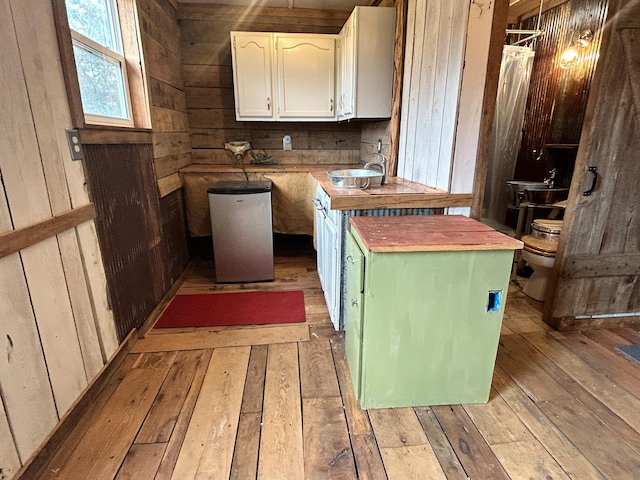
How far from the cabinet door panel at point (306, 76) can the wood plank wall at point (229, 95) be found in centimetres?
33

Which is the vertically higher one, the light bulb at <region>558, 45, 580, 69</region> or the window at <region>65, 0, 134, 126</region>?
the light bulb at <region>558, 45, 580, 69</region>

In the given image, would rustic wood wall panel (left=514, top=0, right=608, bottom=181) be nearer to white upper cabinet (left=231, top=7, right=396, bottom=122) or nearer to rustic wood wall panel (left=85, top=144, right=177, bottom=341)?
white upper cabinet (left=231, top=7, right=396, bottom=122)

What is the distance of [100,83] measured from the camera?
195 centimetres

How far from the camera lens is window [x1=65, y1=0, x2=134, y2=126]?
67.9 inches

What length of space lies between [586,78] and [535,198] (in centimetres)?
119


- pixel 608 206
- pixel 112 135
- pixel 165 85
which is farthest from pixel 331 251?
pixel 165 85

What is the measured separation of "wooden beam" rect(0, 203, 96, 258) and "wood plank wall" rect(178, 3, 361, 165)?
2208mm

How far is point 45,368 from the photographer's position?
127 centimetres

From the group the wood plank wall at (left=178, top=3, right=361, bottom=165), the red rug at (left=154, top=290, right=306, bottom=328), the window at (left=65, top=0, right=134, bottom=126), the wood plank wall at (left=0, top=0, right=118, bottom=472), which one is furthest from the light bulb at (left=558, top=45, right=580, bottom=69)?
the wood plank wall at (left=0, top=0, right=118, bottom=472)

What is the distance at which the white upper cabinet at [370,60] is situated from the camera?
8.21 ft

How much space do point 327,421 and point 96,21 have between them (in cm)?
249

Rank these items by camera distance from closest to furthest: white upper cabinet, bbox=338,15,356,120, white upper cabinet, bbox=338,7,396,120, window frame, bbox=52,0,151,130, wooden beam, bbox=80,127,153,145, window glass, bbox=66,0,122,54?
wooden beam, bbox=80,127,153,145, window glass, bbox=66,0,122,54, window frame, bbox=52,0,151,130, white upper cabinet, bbox=338,7,396,120, white upper cabinet, bbox=338,15,356,120

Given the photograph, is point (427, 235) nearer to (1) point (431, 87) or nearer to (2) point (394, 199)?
(2) point (394, 199)

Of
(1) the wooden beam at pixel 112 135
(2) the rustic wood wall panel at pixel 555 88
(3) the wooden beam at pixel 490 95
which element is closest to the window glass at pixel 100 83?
(1) the wooden beam at pixel 112 135
